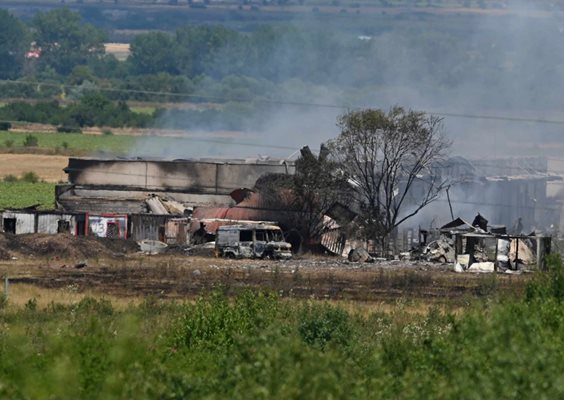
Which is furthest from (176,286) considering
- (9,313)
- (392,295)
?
(9,313)

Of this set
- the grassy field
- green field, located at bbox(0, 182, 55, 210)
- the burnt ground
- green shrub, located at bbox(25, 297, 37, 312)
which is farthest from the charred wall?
the grassy field

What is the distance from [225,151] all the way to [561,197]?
21.0 metres

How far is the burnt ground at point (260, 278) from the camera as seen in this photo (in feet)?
127

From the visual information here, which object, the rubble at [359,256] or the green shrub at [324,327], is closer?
the green shrub at [324,327]

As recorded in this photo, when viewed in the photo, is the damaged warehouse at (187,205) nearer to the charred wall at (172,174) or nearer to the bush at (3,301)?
the charred wall at (172,174)

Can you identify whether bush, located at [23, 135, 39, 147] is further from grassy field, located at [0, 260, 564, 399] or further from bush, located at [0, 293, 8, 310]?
grassy field, located at [0, 260, 564, 399]

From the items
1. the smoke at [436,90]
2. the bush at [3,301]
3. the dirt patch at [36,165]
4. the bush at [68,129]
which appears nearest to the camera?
the bush at [3,301]

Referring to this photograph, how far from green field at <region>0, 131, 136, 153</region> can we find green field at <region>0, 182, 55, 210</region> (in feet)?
39.7

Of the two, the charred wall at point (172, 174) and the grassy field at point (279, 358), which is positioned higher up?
the charred wall at point (172, 174)

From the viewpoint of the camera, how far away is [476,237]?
49.9 meters

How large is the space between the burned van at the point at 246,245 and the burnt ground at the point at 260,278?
78 cm

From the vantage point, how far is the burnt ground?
38.6m

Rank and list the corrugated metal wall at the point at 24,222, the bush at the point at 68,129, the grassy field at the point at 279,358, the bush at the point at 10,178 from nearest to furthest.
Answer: the grassy field at the point at 279,358 → the corrugated metal wall at the point at 24,222 → the bush at the point at 10,178 → the bush at the point at 68,129

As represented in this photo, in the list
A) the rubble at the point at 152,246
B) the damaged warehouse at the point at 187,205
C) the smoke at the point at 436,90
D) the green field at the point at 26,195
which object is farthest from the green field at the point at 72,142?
the rubble at the point at 152,246
